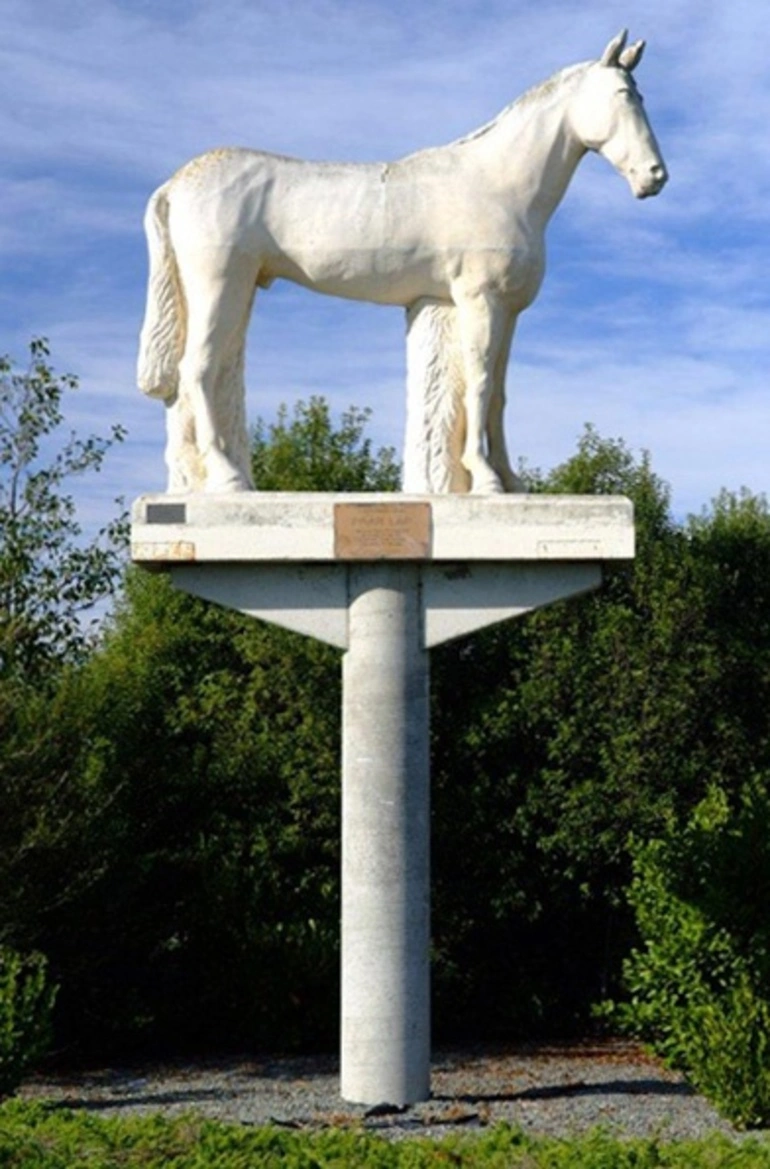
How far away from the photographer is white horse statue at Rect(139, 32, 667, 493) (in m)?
8.51

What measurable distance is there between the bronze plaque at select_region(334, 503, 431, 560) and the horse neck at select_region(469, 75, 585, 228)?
177 centimetres

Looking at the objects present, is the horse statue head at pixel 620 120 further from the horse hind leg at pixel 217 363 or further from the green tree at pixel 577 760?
the green tree at pixel 577 760

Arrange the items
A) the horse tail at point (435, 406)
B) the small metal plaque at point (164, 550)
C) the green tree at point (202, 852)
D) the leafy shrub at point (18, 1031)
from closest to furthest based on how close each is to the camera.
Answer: the leafy shrub at point (18, 1031) < the small metal plaque at point (164, 550) < the horse tail at point (435, 406) < the green tree at point (202, 852)

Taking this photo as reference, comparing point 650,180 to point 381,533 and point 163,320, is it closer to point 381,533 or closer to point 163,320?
point 381,533

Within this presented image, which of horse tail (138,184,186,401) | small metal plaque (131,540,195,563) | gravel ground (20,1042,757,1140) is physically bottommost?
gravel ground (20,1042,757,1140)

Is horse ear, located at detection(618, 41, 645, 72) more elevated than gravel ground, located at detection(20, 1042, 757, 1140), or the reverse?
horse ear, located at detection(618, 41, 645, 72)

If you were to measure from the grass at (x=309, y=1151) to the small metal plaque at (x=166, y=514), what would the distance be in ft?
10.6

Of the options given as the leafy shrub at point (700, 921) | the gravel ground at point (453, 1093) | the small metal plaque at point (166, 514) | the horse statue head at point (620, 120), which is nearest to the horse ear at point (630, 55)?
the horse statue head at point (620, 120)

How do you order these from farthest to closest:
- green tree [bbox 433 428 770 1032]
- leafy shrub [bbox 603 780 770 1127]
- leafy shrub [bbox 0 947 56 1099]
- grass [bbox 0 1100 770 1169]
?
1. green tree [bbox 433 428 770 1032]
2. leafy shrub [bbox 603 780 770 1127]
3. leafy shrub [bbox 0 947 56 1099]
4. grass [bbox 0 1100 770 1169]

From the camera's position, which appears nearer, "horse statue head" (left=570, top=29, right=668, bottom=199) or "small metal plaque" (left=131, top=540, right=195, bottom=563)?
"small metal plaque" (left=131, top=540, right=195, bottom=563)

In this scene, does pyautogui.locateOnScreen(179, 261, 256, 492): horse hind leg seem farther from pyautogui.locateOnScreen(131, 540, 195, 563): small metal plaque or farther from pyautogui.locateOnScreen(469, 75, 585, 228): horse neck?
pyautogui.locateOnScreen(469, 75, 585, 228): horse neck

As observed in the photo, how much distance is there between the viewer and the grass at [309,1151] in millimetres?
5352

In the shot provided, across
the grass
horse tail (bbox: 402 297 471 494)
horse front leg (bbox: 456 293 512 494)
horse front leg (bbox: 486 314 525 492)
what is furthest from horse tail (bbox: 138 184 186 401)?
the grass

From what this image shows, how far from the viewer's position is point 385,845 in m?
8.21
